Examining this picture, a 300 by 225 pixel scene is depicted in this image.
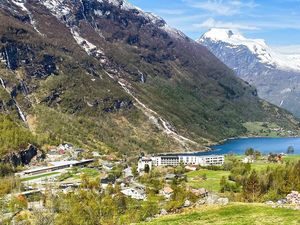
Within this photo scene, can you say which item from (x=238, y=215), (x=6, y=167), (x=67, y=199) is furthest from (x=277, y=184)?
(x=6, y=167)

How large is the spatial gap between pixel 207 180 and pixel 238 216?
119774mm

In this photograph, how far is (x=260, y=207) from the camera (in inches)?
1761

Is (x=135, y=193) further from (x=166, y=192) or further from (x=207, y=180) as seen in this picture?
(x=207, y=180)

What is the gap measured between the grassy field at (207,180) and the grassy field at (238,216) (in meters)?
93.3

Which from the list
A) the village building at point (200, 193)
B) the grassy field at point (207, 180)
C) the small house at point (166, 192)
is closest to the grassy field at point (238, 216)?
the village building at point (200, 193)

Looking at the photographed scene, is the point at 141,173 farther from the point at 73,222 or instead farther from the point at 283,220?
the point at 283,220

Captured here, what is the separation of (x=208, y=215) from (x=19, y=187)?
353 feet

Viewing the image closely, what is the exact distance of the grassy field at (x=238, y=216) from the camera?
39.1m

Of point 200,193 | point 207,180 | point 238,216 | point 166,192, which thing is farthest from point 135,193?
point 238,216

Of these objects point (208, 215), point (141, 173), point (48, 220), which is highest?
point (208, 215)

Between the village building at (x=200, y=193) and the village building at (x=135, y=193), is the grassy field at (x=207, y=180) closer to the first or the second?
the village building at (x=200, y=193)

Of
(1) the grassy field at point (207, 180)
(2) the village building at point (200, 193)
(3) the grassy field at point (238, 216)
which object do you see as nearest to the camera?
(3) the grassy field at point (238, 216)

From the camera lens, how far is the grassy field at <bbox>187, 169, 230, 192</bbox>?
479 feet

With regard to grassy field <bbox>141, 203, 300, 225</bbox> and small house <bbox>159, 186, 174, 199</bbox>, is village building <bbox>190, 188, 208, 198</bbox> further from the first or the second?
grassy field <bbox>141, 203, 300, 225</bbox>
